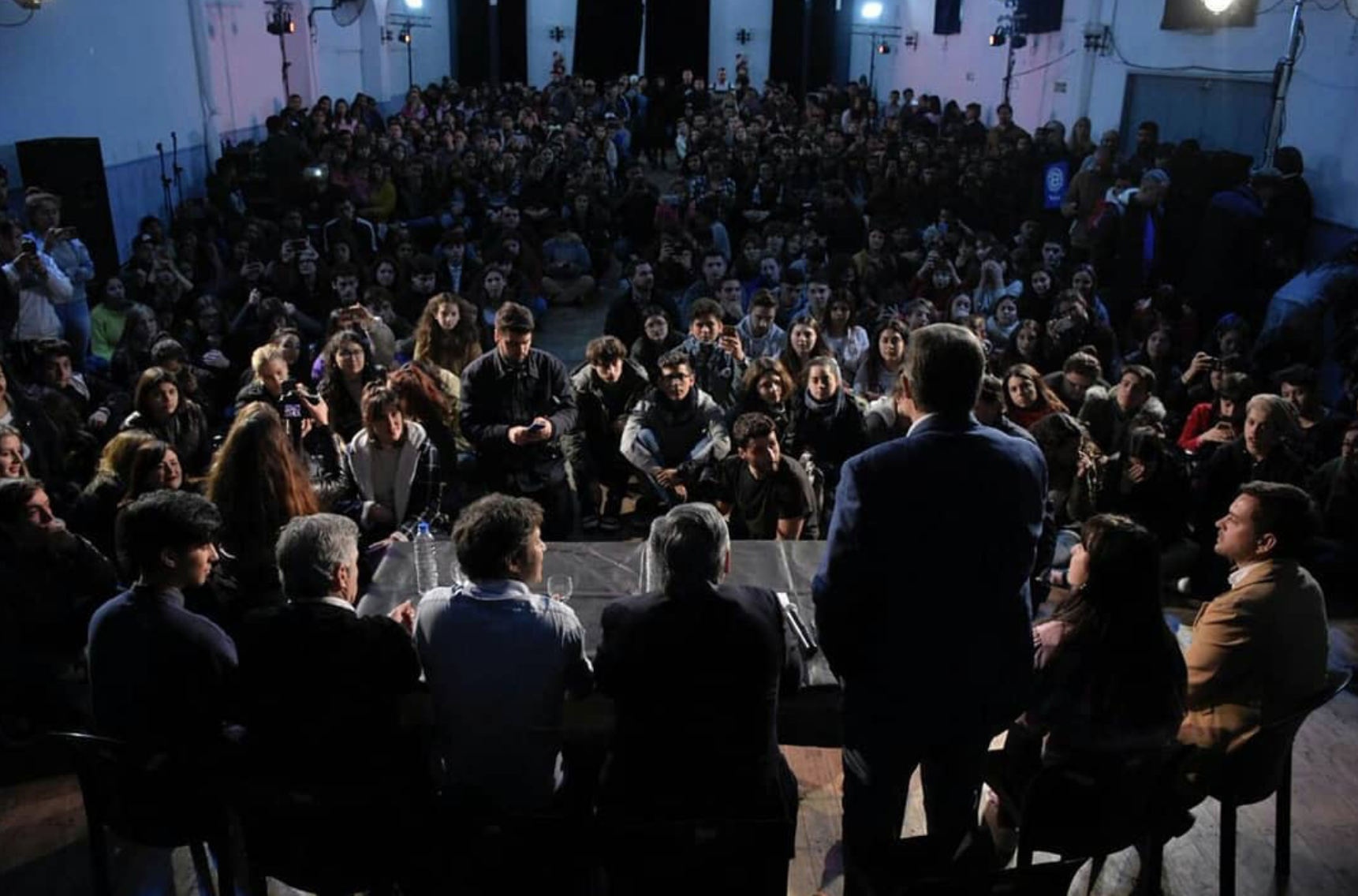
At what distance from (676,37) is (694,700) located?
814 inches

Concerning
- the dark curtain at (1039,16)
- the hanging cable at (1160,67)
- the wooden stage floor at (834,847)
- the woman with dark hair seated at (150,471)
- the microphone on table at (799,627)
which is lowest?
the wooden stage floor at (834,847)

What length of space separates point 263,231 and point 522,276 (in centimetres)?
211

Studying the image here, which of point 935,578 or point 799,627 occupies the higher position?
point 935,578

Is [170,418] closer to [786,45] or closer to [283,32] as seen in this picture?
[283,32]

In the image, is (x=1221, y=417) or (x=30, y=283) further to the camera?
(x=30, y=283)

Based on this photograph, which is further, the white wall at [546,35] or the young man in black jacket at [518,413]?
the white wall at [546,35]

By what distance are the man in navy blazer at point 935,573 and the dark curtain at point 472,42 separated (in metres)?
19.9

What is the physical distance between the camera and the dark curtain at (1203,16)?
829cm

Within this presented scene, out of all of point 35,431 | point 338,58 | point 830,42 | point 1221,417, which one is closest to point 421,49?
point 338,58

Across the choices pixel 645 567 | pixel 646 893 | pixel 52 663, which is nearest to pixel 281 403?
pixel 52 663

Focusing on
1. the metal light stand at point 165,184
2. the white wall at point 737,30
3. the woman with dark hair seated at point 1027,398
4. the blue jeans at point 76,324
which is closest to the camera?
the woman with dark hair seated at point 1027,398

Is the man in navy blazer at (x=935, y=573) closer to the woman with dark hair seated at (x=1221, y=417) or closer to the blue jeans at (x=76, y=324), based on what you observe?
the woman with dark hair seated at (x=1221, y=417)

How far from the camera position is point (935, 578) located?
183 cm

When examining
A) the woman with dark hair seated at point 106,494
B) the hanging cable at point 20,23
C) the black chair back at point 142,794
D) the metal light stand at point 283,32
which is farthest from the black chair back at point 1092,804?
the metal light stand at point 283,32
